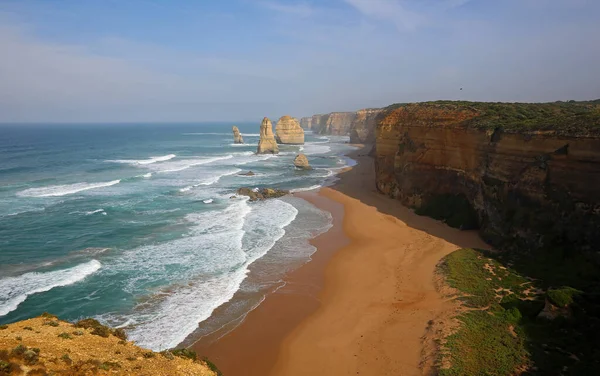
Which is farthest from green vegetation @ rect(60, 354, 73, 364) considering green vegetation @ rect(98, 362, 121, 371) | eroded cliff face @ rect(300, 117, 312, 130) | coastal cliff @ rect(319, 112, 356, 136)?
eroded cliff face @ rect(300, 117, 312, 130)

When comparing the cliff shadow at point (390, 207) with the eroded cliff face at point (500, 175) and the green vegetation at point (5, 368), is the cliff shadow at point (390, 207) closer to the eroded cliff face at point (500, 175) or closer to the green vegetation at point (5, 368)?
the eroded cliff face at point (500, 175)

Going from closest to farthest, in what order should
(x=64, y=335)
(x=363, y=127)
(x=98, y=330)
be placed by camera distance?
(x=64, y=335)
(x=98, y=330)
(x=363, y=127)

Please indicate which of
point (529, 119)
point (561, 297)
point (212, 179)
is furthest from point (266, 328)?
point (212, 179)

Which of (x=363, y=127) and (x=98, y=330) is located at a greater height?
(x=363, y=127)

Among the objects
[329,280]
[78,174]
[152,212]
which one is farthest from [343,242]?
[78,174]

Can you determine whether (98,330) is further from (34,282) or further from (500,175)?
(500,175)

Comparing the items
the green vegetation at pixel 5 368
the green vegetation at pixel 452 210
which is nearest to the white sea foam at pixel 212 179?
the green vegetation at pixel 452 210

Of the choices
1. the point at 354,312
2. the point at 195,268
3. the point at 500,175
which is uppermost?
the point at 500,175
